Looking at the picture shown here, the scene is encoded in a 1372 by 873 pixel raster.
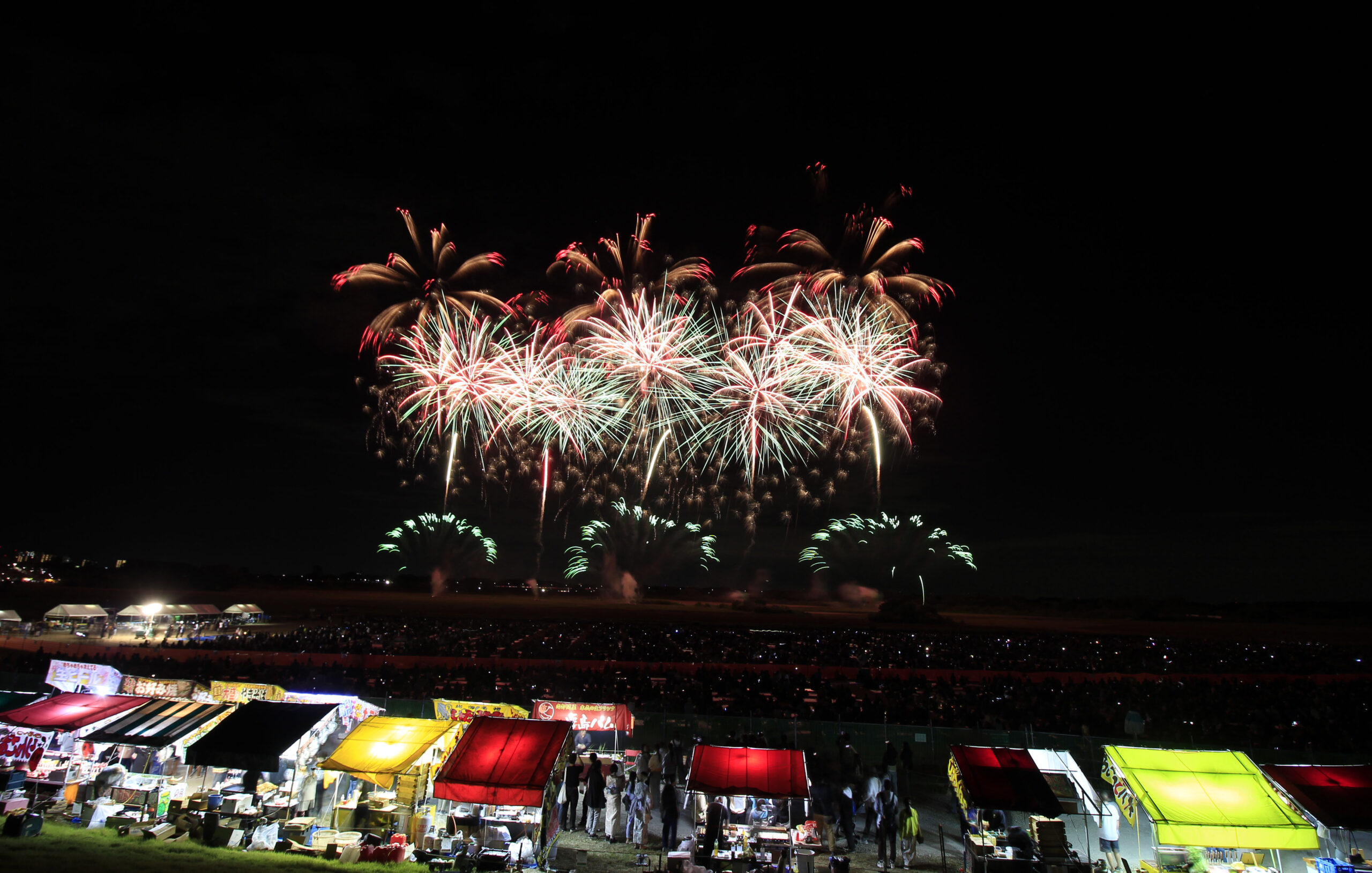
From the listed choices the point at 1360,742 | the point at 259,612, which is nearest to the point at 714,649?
the point at 1360,742

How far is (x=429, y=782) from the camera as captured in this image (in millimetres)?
10469

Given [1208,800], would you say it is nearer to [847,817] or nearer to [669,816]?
[847,817]

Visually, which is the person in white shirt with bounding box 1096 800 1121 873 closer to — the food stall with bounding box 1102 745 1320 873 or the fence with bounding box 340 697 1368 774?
the food stall with bounding box 1102 745 1320 873

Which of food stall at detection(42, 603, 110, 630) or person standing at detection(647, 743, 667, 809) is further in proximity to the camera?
food stall at detection(42, 603, 110, 630)

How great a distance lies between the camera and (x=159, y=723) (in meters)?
11.7

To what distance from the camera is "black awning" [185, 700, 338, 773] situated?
10.6m

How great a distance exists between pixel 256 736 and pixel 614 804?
5.50 metres

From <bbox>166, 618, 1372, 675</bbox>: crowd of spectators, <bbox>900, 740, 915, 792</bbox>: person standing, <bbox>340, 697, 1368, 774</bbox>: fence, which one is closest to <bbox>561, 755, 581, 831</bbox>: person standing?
<bbox>340, 697, 1368, 774</bbox>: fence

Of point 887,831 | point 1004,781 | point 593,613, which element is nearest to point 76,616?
point 593,613

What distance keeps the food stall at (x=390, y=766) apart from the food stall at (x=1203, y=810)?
374 inches

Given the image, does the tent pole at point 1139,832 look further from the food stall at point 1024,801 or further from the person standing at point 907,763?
the person standing at point 907,763

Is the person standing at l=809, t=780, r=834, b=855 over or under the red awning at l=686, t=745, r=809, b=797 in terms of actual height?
under

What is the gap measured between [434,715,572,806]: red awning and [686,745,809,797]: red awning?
200cm

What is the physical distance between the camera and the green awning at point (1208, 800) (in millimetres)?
8852
